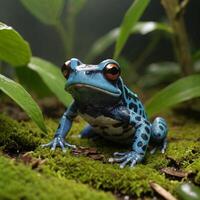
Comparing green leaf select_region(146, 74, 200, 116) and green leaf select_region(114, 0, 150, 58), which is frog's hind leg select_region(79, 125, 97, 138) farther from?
green leaf select_region(114, 0, 150, 58)

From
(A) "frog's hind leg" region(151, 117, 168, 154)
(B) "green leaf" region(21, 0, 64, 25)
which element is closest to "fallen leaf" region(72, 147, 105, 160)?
(A) "frog's hind leg" region(151, 117, 168, 154)

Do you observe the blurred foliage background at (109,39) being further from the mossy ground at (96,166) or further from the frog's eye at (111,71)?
the frog's eye at (111,71)

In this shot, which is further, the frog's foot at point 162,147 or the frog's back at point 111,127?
the frog's foot at point 162,147

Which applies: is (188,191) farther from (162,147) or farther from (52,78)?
(52,78)

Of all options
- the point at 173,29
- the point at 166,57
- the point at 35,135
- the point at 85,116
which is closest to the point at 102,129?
the point at 85,116

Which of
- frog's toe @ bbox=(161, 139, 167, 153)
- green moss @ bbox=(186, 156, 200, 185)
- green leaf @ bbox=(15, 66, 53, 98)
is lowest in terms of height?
green moss @ bbox=(186, 156, 200, 185)

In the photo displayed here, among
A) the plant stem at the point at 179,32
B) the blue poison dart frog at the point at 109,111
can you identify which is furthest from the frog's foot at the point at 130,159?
the plant stem at the point at 179,32
